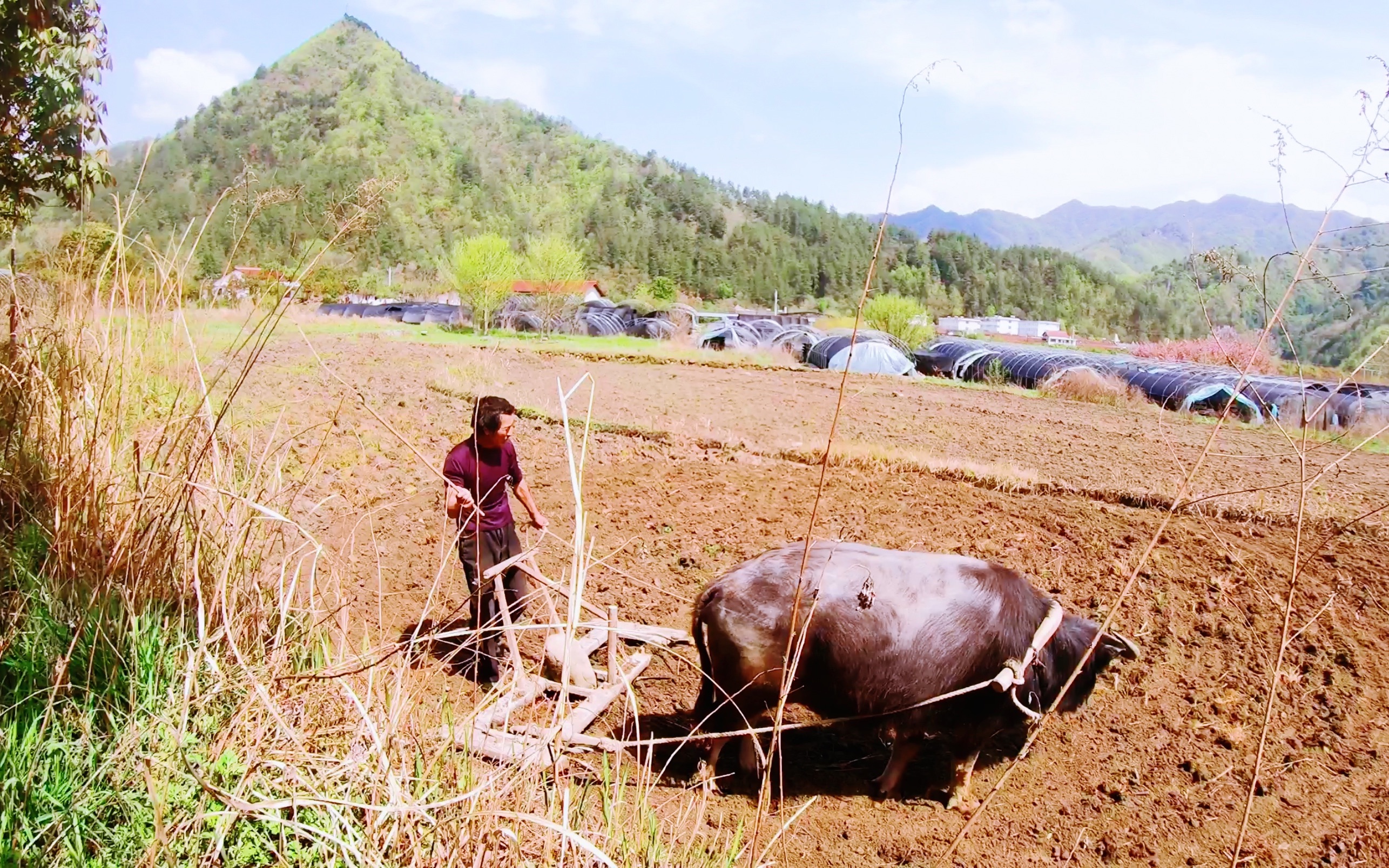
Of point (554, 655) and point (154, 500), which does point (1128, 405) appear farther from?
point (154, 500)

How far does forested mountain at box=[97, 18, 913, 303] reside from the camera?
356 ft

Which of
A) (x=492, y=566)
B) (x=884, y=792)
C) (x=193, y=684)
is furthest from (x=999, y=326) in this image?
(x=193, y=684)

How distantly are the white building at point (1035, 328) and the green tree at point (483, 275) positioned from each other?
182 ft

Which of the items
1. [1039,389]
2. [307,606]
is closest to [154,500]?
[307,606]

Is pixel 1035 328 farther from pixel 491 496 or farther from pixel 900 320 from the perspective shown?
A: pixel 491 496

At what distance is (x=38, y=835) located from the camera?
2.46 meters

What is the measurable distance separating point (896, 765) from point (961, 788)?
1.08ft

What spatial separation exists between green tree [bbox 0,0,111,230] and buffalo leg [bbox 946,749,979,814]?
527 cm

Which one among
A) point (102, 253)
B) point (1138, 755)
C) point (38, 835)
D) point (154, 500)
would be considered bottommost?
point (1138, 755)

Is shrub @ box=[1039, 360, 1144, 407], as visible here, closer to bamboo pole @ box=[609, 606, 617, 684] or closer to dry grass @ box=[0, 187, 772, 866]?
dry grass @ box=[0, 187, 772, 866]

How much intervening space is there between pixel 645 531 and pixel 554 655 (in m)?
2.66

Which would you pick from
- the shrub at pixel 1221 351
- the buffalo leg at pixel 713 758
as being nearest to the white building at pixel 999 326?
the shrub at pixel 1221 351

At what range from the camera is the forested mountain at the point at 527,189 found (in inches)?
4272

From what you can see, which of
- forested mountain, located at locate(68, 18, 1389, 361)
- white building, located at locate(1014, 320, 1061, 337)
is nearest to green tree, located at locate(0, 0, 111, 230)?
forested mountain, located at locate(68, 18, 1389, 361)
